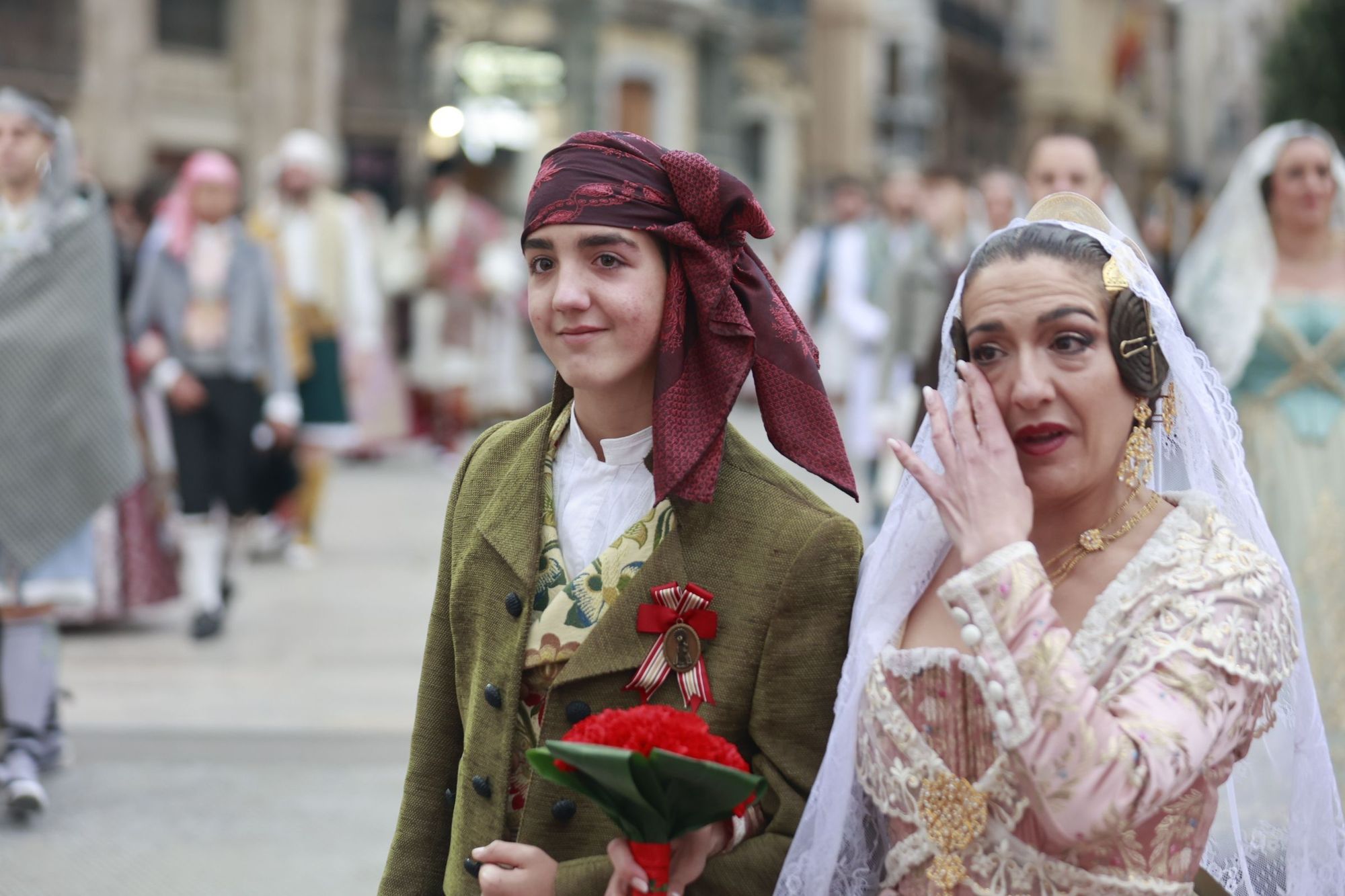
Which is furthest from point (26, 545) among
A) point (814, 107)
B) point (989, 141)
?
point (989, 141)

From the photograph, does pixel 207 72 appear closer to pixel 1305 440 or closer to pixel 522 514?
pixel 1305 440

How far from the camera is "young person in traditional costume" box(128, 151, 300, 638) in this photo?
7.76 m

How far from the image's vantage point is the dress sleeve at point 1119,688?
198 centimetres

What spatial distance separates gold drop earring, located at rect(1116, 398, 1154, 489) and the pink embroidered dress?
2.8 inches

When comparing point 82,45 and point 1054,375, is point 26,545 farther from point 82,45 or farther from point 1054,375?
point 82,45

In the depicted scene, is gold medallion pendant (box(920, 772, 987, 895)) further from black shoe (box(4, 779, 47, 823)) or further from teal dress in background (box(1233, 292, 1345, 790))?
black shoe (box(4, 779, 47, 823))

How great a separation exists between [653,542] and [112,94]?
21.4m

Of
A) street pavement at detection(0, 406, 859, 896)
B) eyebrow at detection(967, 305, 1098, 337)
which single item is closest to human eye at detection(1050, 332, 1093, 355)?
eyebrow at detection(967, 305, 1098, 337)

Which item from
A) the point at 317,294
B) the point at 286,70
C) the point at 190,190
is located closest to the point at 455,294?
the point at 317,294

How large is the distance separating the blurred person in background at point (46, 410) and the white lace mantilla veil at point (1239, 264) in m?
3.64

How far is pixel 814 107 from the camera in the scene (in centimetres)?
3844

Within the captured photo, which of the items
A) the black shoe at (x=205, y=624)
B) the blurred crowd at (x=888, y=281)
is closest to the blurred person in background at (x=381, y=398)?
the blurred crowd at (x=888, y=281)

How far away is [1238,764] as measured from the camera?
8.64 feet

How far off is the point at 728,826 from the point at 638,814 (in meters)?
0.24
